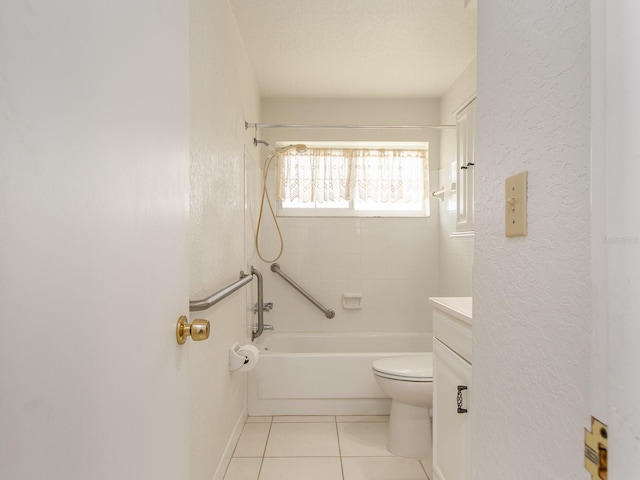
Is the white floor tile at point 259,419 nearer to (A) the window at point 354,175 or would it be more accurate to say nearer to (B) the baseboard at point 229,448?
(B) the baseboard at point 229,448

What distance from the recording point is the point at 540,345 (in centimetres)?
76

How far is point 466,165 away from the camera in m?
2.28

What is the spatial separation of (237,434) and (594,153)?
2.47 metres

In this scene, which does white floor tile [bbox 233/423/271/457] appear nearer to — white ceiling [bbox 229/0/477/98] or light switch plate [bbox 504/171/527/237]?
light switch plate [bbox 504/171/527/237]

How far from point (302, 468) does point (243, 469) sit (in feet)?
0.99

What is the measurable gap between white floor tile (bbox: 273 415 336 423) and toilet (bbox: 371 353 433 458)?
21.0 inches

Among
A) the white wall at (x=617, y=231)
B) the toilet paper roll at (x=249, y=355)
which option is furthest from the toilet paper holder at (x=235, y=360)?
the white wall at (x=617, y=231)

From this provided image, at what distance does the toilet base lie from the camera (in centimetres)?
228

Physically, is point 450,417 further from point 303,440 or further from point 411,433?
point 303,440

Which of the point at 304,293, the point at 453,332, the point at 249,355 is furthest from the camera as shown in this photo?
the point at 304,293

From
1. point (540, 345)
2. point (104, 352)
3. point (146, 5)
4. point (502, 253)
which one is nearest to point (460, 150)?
point (502, 253)

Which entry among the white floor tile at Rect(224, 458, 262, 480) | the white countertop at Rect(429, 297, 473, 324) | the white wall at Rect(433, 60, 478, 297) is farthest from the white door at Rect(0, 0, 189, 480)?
the white wall at Rect(433, 60, 478, 297)

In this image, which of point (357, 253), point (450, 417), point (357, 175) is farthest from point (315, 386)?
point (357, 175)

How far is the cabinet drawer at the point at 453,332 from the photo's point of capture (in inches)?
55.6
